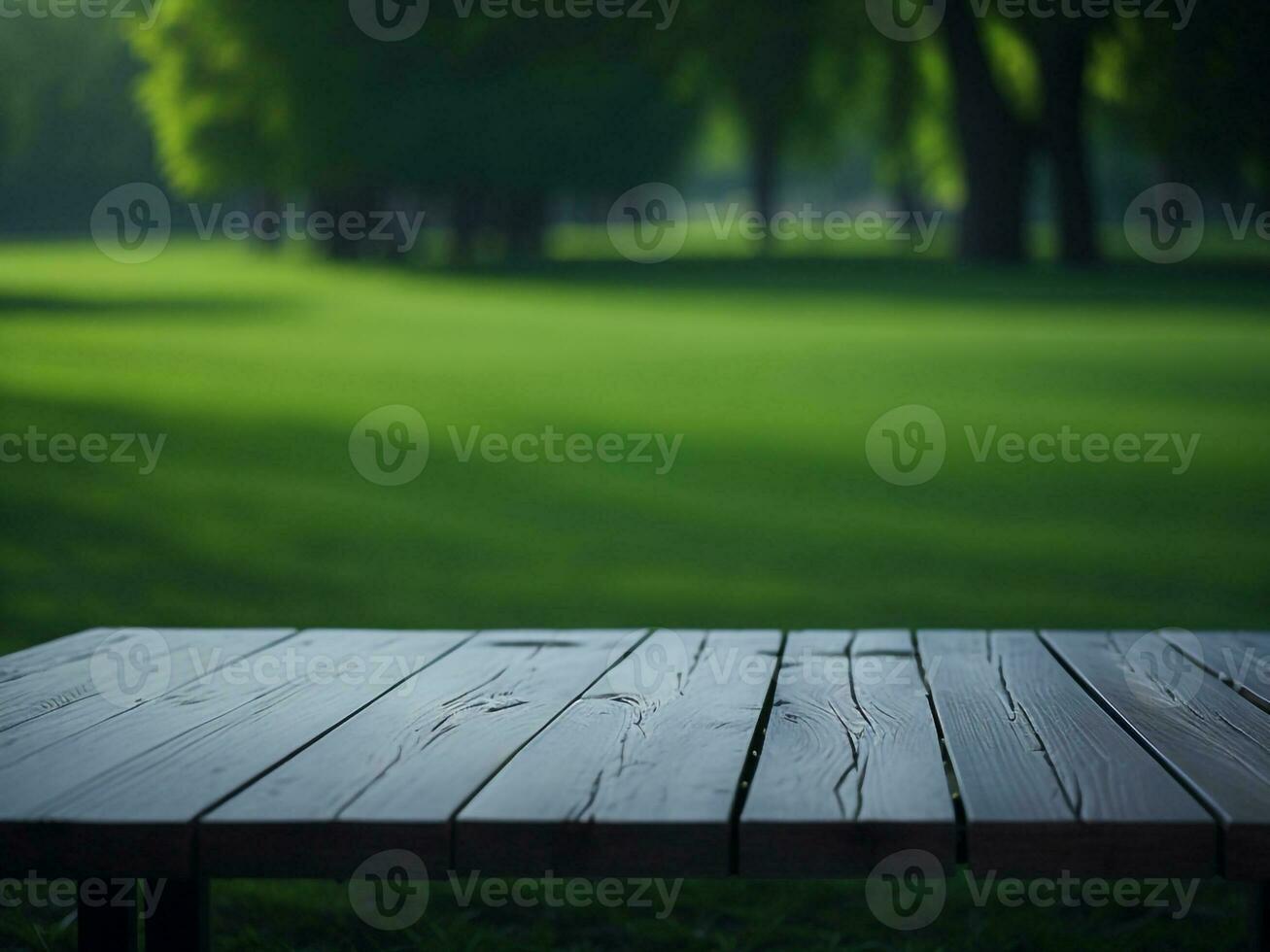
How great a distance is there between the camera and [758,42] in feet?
108

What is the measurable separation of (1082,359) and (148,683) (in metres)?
15.1

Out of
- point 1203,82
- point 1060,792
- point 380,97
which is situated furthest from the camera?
point 380,97

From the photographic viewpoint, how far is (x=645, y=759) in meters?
2.38

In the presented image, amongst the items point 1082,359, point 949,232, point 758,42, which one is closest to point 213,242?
point 949,232

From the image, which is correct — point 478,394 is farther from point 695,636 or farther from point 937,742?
point 937,742

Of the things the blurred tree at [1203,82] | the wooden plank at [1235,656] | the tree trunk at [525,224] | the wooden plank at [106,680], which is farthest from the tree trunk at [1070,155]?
the wooden plank at [106,680]

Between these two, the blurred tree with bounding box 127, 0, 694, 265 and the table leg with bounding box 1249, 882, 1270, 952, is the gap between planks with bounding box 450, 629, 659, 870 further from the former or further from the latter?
the blurred tree with bounding box 127, 0, 694, 265

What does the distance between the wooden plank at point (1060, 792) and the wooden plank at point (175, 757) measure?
103 centimetres

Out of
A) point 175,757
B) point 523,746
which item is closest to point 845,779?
point 523,746

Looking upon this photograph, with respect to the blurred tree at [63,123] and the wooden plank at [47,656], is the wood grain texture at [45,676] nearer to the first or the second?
the wooden plank at [47,656]

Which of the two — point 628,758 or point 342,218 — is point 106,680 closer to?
point 628,758

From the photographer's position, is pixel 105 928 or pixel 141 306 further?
pixel 141 306

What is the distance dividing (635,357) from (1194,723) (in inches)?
602

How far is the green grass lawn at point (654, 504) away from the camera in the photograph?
6410 millimetres
